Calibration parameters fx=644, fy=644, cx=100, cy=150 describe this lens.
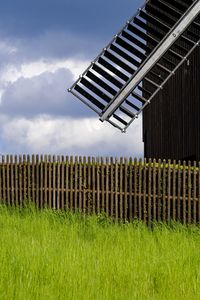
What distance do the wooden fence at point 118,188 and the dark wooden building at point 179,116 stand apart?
5066 millimetres

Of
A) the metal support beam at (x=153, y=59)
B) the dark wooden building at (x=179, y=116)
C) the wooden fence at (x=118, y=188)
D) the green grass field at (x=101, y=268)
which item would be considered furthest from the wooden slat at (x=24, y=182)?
the dark wooden building at (x=179, y=116)

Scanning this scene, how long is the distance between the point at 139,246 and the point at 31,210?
6400 millimetres

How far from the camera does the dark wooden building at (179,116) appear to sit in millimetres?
21562

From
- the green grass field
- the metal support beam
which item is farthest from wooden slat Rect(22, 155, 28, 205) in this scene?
the green grass field

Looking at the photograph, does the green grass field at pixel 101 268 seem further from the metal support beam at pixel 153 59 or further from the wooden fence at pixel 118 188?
the metal support beam at pixel 153 59

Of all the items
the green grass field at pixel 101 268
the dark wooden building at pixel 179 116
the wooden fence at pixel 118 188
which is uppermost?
the dark wooden building at pixel 179 116

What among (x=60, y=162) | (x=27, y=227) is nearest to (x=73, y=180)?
(x=60, y=162)

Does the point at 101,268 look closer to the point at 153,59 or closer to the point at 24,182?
the point at 153,59

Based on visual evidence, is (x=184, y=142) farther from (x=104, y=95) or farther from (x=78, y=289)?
(x=78, y=289)

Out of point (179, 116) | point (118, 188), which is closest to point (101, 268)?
point (118, 188)

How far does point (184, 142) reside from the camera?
23.0 m

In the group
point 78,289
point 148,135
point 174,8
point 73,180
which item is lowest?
point 78,289

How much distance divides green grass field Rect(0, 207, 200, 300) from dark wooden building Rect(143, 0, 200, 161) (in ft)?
29.5

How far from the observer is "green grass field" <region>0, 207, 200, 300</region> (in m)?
7.77
